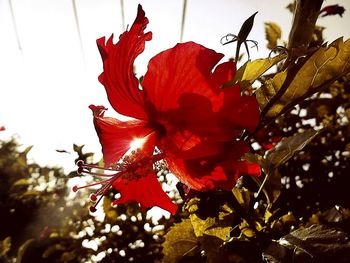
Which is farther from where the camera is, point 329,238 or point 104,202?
point 104,202

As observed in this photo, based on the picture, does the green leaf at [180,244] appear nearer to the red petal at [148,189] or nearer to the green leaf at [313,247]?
the red petal at [148,189]

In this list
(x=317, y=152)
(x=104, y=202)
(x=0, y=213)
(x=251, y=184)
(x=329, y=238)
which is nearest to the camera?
(x=329, y=238)

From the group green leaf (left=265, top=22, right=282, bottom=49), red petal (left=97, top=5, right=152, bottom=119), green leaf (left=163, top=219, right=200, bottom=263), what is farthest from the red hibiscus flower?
green leaf (left=265, top=22, right=282, bottom=49)

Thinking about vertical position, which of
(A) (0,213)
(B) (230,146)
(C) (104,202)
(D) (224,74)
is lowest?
(B) (230,146)

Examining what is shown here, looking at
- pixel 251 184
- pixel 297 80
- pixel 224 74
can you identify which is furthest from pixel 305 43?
pixel 251 184

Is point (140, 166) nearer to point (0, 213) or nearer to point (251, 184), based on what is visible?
point (251, 184)

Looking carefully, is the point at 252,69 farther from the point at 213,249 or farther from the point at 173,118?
the point at 213,249

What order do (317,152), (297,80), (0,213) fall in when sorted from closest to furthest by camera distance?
(297,80)
(317,152)
(0,213)

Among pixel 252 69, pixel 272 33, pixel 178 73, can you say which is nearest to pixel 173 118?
pixel 178 73
